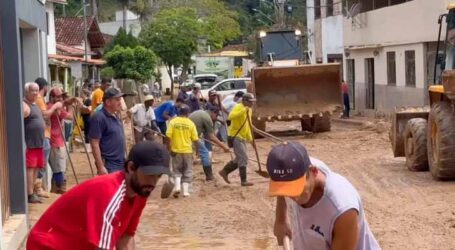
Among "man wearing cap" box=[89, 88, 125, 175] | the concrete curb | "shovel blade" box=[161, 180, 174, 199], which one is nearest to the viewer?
"man wearing cap" box=[89, 88, 125, 175]

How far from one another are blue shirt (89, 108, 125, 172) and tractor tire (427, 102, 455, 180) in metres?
5.31

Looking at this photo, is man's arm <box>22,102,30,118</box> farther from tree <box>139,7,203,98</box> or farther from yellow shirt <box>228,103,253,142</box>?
tree <box>139,7,203,98</box>

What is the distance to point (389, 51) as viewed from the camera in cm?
3331

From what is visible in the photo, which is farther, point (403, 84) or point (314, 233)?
point (403, 84)

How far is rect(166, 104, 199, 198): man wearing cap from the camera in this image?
1392cm

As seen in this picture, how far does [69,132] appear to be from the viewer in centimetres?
1780

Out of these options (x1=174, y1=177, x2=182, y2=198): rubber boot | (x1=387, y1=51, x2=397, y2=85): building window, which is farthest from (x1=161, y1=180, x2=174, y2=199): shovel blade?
(x1=387, y1=51, x2=397, y2=85): building window

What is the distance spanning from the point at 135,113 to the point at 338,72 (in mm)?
7874

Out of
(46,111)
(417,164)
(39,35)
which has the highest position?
(39,35)

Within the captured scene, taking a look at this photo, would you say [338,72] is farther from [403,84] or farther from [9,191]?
[9,191]

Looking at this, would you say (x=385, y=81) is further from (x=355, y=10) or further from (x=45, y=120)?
(x=45, y=120)

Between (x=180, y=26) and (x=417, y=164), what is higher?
(x=180, y=26)

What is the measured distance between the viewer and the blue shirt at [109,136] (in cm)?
1060

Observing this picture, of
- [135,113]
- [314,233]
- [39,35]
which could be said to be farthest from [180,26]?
[314,233]
